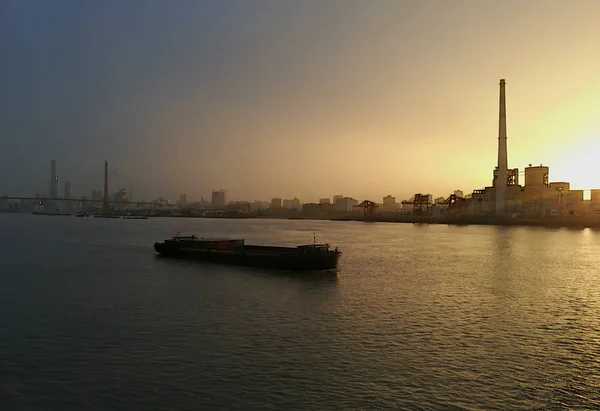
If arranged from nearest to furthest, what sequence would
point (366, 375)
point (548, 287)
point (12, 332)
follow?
point (366, 375) < point (12, 332) < point (548, 287)

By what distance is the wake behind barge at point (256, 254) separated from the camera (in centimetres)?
3644

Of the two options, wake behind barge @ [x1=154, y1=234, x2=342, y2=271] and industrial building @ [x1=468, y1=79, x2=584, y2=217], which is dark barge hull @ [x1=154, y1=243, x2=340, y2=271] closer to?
wake behind barge @ [x1=154, y1=234, x2=342, y2=271]

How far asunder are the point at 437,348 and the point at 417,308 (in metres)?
6.81

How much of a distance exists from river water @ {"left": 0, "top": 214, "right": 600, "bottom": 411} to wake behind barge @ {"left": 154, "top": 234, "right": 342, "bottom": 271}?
4559 millimetres

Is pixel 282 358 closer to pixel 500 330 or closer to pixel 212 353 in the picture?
pixel 212 353

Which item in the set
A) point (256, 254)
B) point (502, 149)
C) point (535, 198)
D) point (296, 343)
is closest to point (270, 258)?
point (256, 254)

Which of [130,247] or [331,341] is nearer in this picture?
[331,341]

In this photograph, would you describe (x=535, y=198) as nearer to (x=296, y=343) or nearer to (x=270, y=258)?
(x=270, y=258)

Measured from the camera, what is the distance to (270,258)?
126 feet

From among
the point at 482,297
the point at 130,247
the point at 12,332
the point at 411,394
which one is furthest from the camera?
the point at 130,247

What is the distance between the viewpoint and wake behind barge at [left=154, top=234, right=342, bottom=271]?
36.4m

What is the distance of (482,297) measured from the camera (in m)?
25.7

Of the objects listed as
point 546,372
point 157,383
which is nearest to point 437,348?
point 546,372

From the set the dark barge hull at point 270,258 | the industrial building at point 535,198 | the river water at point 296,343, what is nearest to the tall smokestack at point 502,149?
the industrial building at point 535,198
